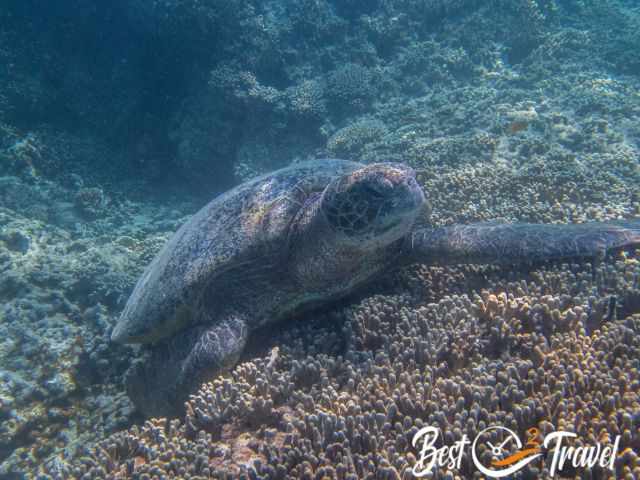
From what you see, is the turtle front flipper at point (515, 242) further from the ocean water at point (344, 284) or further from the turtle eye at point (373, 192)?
the turtle eye at point (373, 192)

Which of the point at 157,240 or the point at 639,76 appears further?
the point at 639,76

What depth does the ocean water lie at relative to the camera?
7.13 feet

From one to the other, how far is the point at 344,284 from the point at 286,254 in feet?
2.10

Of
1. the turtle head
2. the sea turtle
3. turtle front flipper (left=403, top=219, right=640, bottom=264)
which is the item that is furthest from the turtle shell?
turtle front flipper (left=403, top=219, right=640, bottom=264)

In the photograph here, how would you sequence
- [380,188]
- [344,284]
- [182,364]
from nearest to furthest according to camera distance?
[380,188] < [344,284] < [182,364]

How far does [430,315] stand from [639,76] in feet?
41.4

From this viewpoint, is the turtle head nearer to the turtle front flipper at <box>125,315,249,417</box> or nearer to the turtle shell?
the turtle shell

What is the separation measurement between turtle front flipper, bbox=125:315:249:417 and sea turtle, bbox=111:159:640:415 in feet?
0.04

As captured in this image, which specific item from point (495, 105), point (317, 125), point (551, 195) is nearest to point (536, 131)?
point (495, 105)

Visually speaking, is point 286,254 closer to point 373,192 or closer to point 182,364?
point 373,192

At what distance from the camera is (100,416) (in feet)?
14.8

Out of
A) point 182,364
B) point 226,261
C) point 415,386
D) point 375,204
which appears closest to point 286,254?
point 226,261

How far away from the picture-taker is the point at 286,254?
3.73m

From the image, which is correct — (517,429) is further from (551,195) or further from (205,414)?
(551,195)
